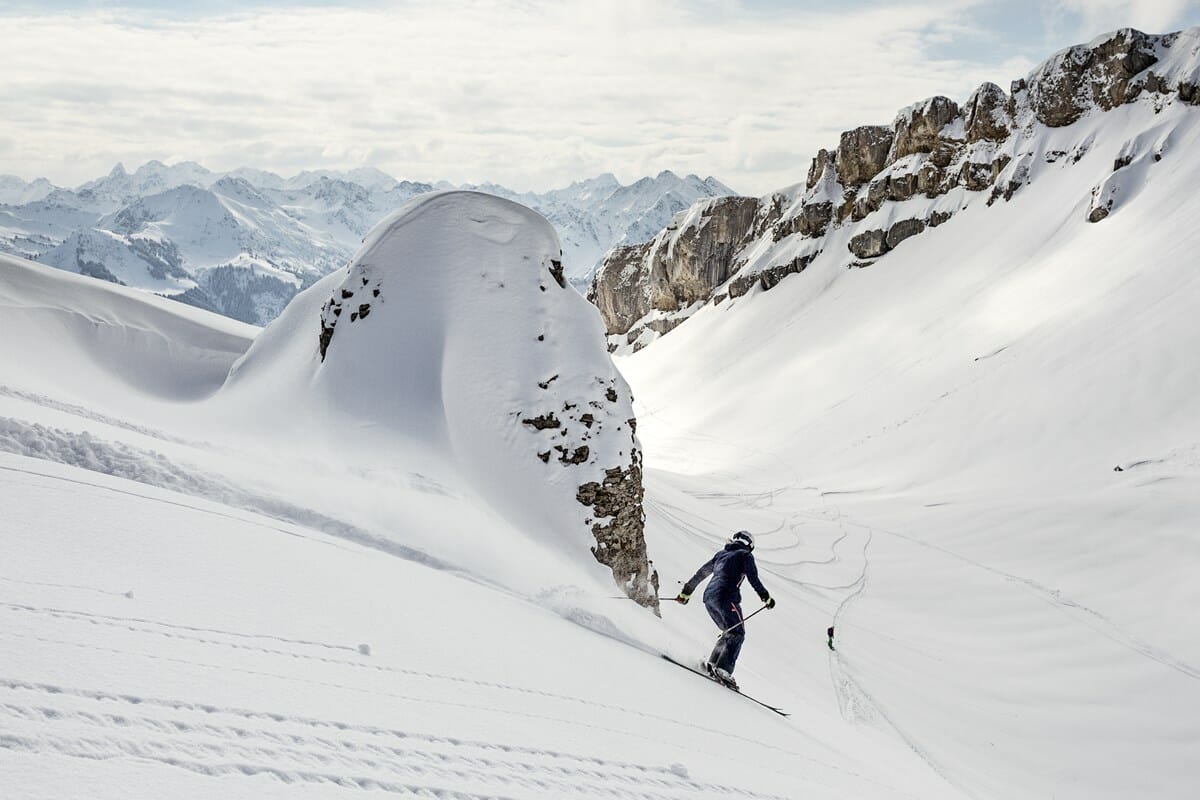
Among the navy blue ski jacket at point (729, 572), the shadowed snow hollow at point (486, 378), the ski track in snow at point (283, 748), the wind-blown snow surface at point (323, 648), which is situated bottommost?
the ski track in snow at point (283, 748)

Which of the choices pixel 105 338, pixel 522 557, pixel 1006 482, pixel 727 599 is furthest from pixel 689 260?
pixel 727 599

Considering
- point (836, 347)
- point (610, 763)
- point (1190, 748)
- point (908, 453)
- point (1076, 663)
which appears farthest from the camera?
point (836, 347)

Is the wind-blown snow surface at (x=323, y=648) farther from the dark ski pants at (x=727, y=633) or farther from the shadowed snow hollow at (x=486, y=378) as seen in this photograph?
the shadowed snow hollow at (x=486, y=378)

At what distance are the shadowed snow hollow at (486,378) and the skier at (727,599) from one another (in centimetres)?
513

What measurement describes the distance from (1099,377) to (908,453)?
10.3 m

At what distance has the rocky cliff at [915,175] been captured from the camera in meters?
73.8

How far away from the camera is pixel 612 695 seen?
7691 millimetres

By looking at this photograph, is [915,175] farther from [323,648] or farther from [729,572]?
[323,648]

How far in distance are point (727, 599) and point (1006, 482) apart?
2966cm

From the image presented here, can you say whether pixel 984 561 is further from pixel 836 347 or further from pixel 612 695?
pixel 836 347

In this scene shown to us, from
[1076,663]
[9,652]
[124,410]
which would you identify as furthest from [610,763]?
[1076,663]

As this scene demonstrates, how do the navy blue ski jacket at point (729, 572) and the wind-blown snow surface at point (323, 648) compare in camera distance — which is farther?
the navy blue ski jacket at point (729, 572)

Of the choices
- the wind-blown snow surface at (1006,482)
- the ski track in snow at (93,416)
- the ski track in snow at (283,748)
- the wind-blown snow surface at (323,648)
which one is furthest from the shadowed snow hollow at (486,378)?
the ski track in snow at (283,748)

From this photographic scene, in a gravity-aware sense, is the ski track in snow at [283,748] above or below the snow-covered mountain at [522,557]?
below
